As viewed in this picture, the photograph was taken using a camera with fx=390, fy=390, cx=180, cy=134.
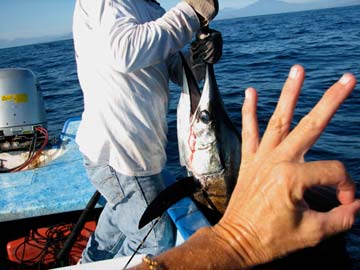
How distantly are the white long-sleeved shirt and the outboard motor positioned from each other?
206 centimetres

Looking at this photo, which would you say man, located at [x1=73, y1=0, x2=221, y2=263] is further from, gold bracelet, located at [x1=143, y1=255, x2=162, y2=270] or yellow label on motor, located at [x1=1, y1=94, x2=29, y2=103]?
yellow label on motor, located at [x1=1, y1=94, x2=29, y2=103]

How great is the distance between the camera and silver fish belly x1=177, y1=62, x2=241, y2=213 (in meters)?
2.29

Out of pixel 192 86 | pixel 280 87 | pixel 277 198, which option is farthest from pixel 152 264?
pixel 280 87

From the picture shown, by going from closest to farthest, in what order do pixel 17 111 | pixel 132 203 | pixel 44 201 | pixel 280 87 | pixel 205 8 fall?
pixel 205 8
pixel 132 203
pixel 44 201
pixel 17 111
pixel 280 87

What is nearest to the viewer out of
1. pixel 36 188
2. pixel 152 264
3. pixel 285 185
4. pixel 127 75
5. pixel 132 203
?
pixel 285 185

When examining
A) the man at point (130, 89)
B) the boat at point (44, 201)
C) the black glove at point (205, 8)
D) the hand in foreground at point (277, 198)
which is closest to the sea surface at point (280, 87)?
the boat at point (44, 201)

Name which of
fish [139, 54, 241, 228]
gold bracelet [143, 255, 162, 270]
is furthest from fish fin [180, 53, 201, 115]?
gold bracelet [143, 255, 162, 270]

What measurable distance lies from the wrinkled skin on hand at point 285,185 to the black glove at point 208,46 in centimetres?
93

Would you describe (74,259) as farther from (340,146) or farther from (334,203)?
(340,146)

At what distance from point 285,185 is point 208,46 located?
4.06ft

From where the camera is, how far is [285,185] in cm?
96

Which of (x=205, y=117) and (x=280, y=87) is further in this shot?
(x=280, y=87)

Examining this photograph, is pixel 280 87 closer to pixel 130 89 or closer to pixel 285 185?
pixel 130 89

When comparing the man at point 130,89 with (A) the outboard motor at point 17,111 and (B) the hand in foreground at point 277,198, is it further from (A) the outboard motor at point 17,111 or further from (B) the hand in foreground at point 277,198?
(A) the outboard motor at point 17,111
